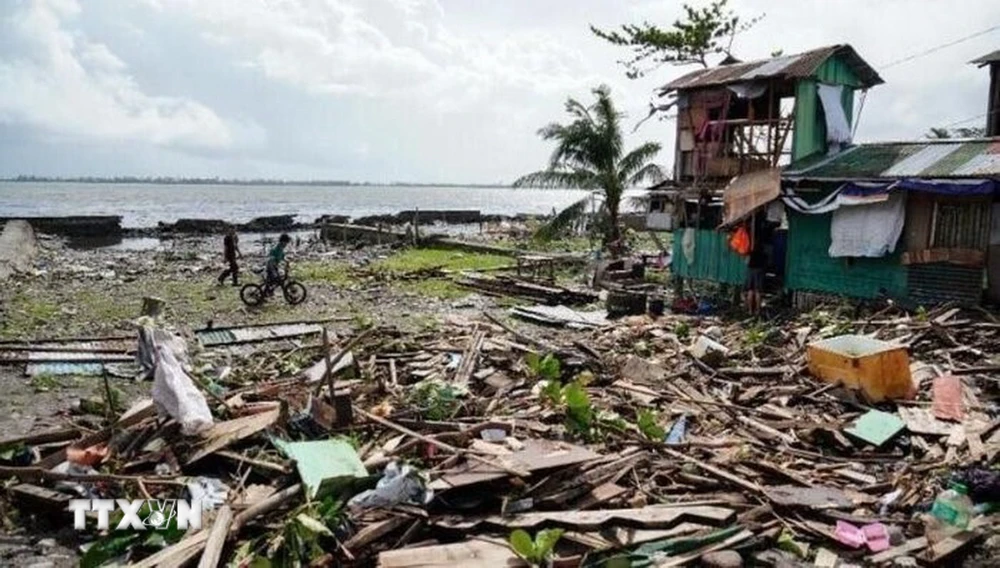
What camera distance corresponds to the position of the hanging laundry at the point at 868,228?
1528cm

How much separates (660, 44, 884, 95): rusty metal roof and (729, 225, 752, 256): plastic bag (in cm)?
389

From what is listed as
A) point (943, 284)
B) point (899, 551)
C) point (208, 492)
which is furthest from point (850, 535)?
point (943, 284)

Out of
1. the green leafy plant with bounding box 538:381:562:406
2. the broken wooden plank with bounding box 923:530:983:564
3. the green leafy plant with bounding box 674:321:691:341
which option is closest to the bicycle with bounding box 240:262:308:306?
the green leafy plant with bounding box 674:321:691:341

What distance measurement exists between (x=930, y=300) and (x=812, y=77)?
260 inches

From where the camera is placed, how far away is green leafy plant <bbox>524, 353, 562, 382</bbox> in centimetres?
1009

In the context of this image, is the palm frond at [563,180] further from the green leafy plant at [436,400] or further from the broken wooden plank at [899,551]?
the broken wooden plank at [899,551]

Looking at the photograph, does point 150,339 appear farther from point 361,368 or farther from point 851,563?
point 851,563

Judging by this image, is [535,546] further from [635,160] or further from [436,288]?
[635,160]

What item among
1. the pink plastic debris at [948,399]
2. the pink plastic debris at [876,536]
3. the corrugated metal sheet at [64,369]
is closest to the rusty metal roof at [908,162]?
the pink plastic debris at [948,399]

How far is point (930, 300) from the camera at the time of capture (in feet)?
49.2

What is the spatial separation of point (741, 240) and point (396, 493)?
1430cm

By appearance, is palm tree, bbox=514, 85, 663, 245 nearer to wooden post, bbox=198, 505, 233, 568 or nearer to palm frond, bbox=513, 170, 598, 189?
palm frond, bbox=513, 170, 598, 189

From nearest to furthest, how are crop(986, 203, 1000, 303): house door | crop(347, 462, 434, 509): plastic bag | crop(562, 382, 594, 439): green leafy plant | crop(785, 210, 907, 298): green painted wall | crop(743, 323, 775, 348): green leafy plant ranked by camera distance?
crop(347, 462, 434, 509): plastic bag < crop(562, 382, 594, 439): green leafy plant < crop(743, 323, 775, 348): green leafy plant < crop(986, 203, 1000, 303): house door < crop(785, 210, 907, 298): green painted wall

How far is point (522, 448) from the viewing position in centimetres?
735
